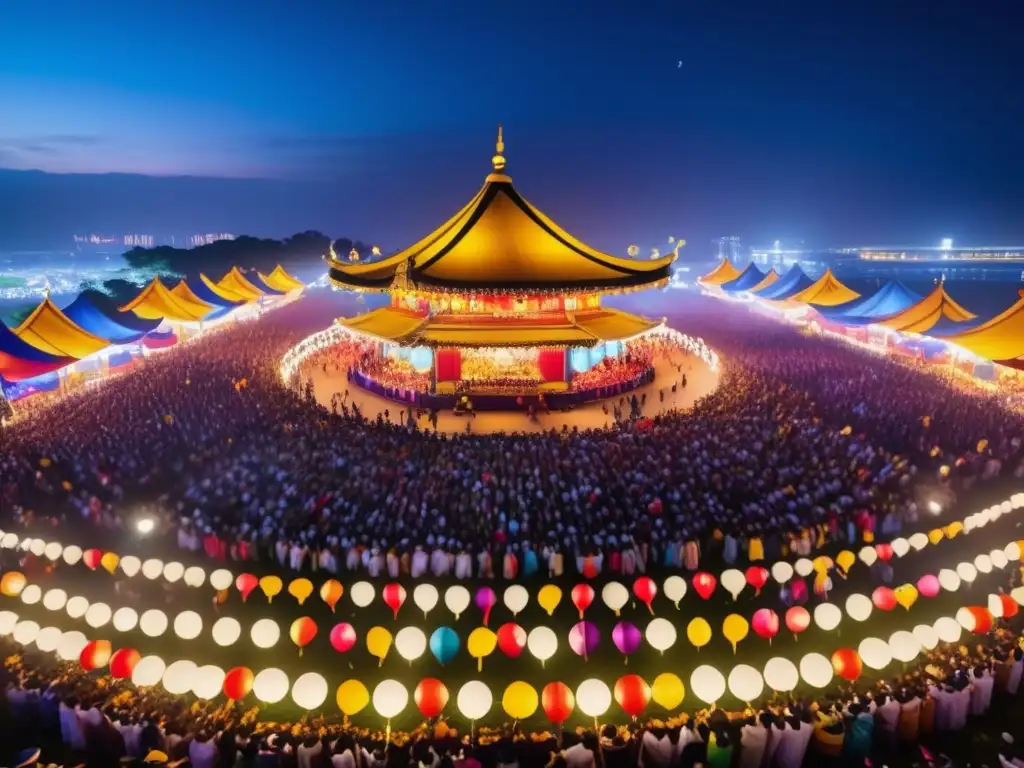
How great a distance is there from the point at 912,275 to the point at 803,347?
11769cm

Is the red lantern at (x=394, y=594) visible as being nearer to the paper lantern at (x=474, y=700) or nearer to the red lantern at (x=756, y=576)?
the paper lantern at (x=474, y=700)

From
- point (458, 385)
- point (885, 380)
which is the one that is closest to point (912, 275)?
point (885, 380)

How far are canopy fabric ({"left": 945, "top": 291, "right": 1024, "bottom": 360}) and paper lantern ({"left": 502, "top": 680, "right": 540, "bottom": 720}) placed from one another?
20.9m

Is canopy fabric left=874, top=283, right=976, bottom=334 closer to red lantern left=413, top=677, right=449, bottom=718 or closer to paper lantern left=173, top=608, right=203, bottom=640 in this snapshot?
red lantern left=413, top=677, right=449, bottom=718

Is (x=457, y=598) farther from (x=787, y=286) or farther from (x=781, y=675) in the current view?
(x=787, y=286)

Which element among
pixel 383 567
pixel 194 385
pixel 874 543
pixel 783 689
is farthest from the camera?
pixel 194 385

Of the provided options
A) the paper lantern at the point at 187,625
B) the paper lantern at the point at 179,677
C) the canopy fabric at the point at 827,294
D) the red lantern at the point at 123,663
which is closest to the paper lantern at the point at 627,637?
the paper lantern at the point at 179,677

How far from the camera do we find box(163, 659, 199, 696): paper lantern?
27.5 ft

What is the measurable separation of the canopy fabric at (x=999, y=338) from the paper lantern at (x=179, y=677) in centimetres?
2425

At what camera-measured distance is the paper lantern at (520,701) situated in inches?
310

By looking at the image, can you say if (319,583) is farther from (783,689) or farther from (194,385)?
(194,385)

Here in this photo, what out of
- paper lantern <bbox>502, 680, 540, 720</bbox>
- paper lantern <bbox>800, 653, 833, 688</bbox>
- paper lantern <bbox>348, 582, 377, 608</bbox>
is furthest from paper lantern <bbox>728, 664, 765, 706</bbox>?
paper lantern <bbox>348, 582, 377, 608</bbox>

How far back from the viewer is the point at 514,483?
1382cm

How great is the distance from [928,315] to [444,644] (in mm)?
27251
